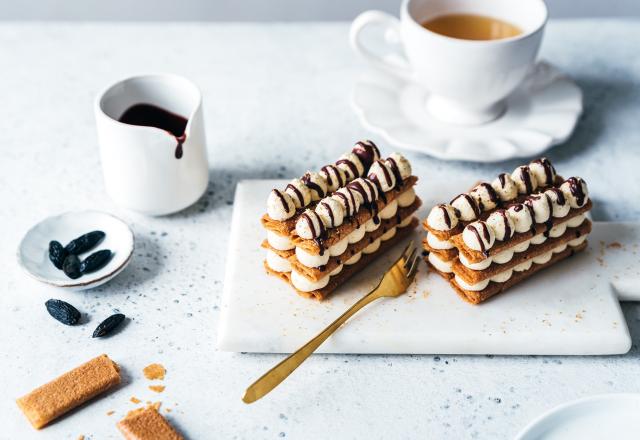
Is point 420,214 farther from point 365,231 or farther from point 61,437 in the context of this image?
point 61,437

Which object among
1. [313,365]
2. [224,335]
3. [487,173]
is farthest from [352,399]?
[487,173]

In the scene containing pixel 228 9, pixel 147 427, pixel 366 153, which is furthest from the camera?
pixel 228 9

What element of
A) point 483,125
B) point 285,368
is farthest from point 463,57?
point 285,368

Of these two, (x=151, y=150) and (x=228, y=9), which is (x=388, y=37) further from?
(x=228, y=9)

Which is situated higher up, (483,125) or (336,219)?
(336,219)

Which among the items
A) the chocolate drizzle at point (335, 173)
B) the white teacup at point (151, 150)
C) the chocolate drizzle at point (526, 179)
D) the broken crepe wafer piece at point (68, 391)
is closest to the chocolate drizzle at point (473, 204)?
the chocolate drizzle at point (526, 179)
